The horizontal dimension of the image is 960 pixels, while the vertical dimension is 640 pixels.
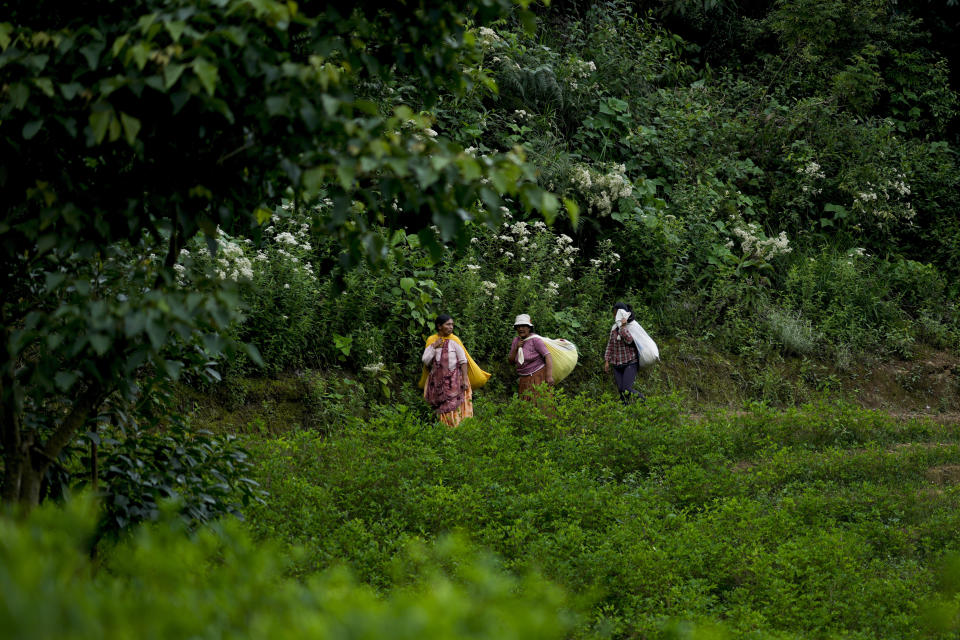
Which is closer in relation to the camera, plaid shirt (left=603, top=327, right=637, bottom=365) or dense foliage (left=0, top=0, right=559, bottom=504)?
dense foliage (left=0, top=0, right=559, bottom=504)

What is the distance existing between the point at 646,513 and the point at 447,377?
10.3 feet

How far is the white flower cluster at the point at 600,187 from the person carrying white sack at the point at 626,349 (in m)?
2.44

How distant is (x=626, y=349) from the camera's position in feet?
34.5

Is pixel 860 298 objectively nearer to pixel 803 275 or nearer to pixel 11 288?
pixel 803 275

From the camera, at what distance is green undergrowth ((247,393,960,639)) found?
16.4 feet

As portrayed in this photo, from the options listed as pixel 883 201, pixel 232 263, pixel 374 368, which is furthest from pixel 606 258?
pixel 883 201

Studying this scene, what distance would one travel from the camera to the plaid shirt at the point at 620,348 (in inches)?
412

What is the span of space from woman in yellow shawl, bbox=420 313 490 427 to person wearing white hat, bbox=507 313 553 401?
0.92 metres

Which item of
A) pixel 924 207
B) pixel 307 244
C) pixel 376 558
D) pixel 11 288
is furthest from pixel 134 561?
pixel 924 207

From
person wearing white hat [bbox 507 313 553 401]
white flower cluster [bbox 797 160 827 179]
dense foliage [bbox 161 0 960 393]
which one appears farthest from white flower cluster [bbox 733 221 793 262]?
person wearing white hat [bbox 507 313 553 401]

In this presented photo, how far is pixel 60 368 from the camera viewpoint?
3.53 m

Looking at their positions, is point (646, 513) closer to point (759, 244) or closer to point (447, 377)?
point (447, 377)

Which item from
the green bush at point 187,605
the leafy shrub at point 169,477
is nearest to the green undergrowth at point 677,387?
the leafy shrub at point 169,477

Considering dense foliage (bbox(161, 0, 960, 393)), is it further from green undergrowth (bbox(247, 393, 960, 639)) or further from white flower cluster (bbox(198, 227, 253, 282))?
green undergrowth (bbox(247, 393, 960, 639))
